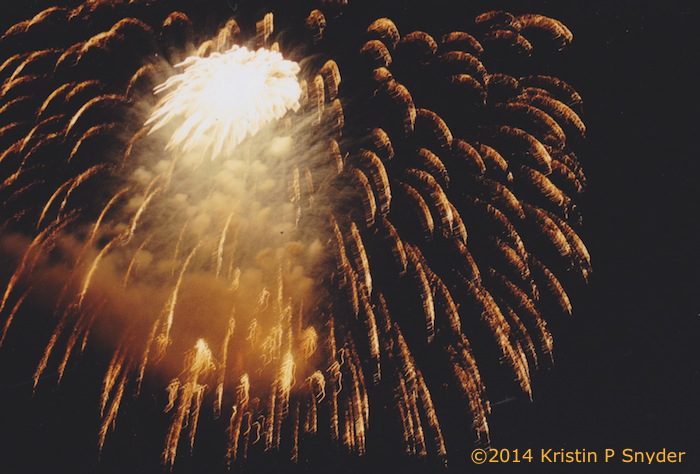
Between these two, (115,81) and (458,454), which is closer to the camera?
(115,81)

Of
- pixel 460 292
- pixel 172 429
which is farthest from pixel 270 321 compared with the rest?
pixel 460 292

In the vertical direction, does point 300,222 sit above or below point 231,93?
below

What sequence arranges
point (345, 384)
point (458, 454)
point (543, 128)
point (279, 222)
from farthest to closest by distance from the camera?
point (458, 454)
point (279, 222)
point (345, 384)
point (543, 128)

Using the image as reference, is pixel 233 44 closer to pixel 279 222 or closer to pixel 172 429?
pixel 279 222
